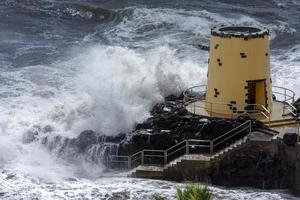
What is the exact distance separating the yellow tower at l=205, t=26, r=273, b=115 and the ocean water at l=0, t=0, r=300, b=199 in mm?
Result: 2887

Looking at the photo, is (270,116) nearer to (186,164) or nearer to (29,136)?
(186,164)

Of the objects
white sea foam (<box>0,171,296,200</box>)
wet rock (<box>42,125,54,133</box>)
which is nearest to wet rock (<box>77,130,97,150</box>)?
wet rock (<box>42,125,54,133</box>)

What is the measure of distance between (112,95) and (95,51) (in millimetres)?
11369

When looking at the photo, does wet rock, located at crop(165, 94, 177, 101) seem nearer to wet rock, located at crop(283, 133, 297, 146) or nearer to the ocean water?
the ocean water

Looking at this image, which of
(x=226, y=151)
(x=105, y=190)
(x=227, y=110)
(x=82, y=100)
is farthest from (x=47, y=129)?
(x=226, y=151)

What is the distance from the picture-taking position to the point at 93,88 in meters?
30.0

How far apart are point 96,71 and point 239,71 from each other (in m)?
9.79

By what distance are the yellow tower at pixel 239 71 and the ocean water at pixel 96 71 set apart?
2887 millimetres

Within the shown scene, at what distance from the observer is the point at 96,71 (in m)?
34.2

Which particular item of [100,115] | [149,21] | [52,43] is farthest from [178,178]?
[149,21]

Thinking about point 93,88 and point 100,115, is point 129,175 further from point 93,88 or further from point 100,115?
point 93,88

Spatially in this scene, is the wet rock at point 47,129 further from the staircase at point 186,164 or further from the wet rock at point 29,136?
the staircase at point 186,164

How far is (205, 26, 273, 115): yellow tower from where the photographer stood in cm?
2562

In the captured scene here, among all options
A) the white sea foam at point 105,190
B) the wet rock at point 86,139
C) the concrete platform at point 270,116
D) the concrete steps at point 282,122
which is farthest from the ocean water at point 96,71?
the concrete steps at point 282,122
